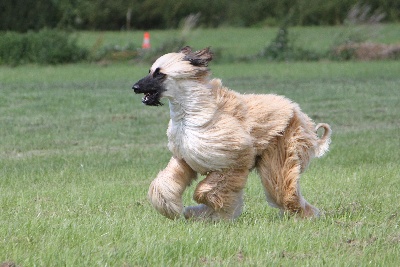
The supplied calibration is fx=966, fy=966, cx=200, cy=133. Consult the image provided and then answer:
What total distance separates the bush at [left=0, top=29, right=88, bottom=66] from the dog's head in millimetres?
21033

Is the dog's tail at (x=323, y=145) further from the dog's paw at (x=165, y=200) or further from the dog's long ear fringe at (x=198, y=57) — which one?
the dog's paw at (x=165, y=200)

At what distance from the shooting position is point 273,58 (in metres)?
28.8

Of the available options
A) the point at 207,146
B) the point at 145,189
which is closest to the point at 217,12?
the point at 145,189

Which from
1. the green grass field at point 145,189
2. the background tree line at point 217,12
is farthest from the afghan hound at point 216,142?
the background tree line at point 217,12

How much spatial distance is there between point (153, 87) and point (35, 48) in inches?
852

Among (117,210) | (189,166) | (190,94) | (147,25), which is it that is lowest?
(147,25)

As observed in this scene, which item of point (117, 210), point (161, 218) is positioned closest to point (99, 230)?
point (161, 218)

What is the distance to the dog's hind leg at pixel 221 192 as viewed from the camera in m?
6.73

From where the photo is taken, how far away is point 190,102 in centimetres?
674

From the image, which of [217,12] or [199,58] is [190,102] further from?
[217,12]

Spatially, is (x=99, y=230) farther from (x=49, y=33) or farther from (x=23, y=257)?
(x=49, y=33)

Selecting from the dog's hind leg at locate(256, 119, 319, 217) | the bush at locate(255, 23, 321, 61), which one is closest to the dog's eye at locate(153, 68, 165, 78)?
the dog's hind leg at locate(256, 119, 319, 217)

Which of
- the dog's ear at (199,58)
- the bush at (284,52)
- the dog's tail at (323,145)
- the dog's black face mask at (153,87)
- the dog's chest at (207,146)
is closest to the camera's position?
the dog's chest at (207,146)

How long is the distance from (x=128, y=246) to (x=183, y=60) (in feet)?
5.41
